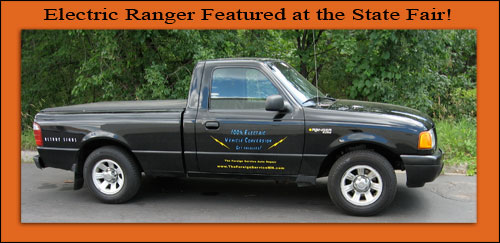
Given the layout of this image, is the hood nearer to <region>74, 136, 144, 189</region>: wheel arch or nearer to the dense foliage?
<region>74, 136, 144, 189</region>: wheel arch

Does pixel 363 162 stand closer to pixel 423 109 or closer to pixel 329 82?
pixel 423 109

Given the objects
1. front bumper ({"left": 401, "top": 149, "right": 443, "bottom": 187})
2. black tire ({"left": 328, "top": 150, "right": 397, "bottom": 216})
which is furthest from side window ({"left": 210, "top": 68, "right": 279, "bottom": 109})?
front bumper ({"left": 401, "top": 149, "right": 443, "bottom": 187})

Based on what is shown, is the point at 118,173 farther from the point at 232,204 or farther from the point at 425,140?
the point at 425,140

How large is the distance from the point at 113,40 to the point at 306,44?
4.71 m

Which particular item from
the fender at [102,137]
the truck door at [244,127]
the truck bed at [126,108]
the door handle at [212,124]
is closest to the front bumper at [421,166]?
the truck door at [244,127]

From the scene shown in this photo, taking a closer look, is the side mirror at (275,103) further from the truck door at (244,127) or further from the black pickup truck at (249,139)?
the truck door at (244,127)

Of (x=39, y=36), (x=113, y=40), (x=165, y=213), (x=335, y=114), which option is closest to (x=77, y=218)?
(x=165, y=213)

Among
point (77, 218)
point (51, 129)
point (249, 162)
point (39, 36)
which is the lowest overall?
point (77, 218)

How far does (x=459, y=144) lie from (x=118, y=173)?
5737mm

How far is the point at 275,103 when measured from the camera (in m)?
5.26

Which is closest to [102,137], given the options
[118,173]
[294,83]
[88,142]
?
[88,142]

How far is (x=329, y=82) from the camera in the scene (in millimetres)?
11383

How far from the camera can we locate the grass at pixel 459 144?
745 cm

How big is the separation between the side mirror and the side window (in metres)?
0.27
